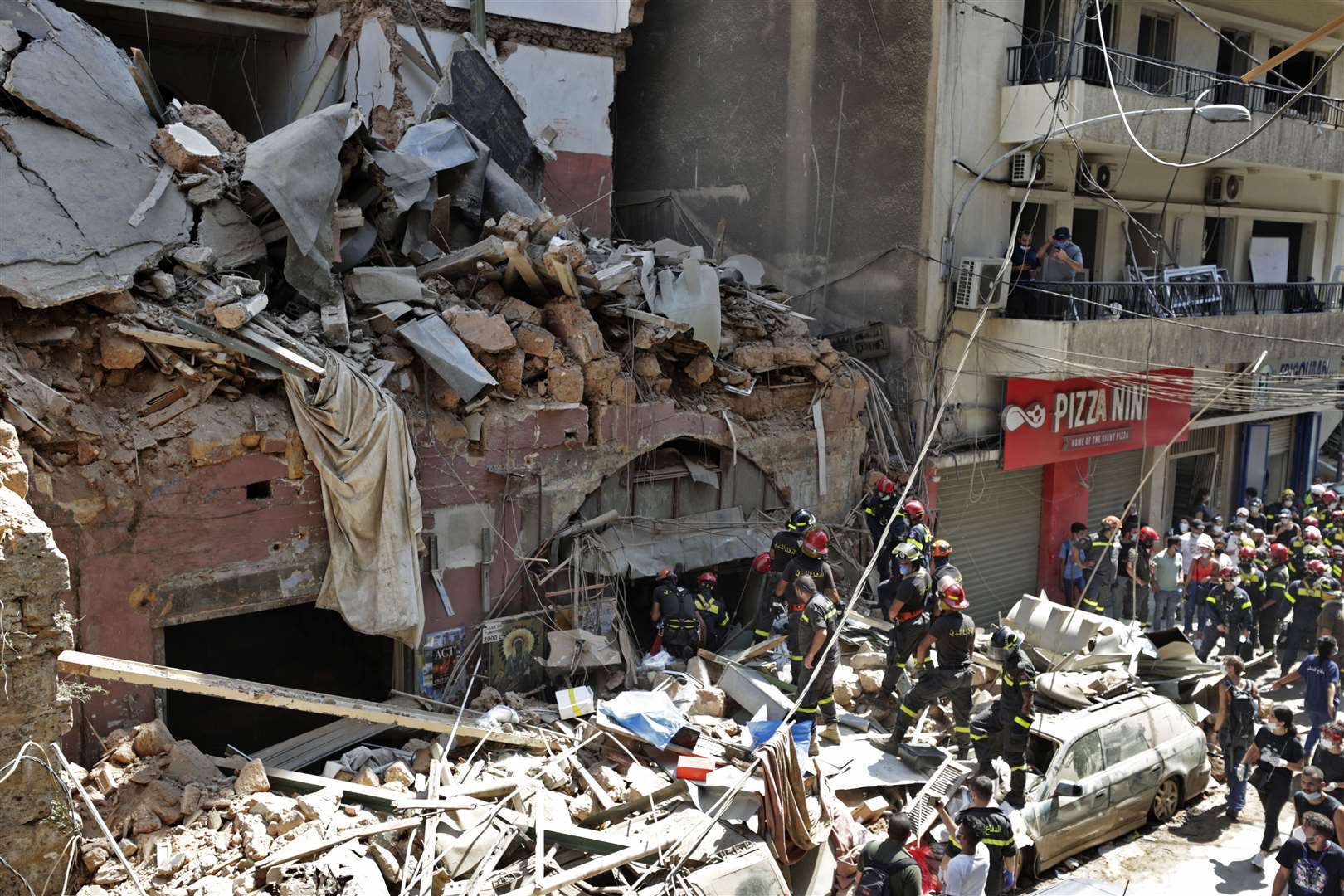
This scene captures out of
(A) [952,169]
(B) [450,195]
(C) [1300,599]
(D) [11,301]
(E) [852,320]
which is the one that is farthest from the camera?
(E) [852,320]

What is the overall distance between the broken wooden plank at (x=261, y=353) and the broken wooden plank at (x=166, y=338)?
2.6 inches

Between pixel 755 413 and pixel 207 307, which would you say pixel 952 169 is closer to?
pixel 755 413

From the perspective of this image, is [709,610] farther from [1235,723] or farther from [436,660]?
[1235,723]

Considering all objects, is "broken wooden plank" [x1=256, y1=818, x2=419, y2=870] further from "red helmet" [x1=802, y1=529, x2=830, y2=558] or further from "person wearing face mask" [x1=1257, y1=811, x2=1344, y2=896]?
"person wearing face mask" [x1=1257, y1=811, x2=1344, y2=896]

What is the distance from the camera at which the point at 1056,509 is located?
16938 millimetres

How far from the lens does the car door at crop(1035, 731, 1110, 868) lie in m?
8.96

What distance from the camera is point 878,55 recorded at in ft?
48.6

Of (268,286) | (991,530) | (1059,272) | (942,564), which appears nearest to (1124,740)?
(942,564)

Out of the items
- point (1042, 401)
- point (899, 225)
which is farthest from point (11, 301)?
point (1042, 401)

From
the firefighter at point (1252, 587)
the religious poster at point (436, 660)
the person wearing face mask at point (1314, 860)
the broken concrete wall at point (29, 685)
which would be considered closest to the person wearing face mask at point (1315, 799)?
the person wearing face mask at point (1314, 860)

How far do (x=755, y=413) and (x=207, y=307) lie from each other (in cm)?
642

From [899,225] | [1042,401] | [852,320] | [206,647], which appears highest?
[899,225]

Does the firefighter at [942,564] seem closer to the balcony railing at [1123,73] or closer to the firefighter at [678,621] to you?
the firefighter at [678,621]

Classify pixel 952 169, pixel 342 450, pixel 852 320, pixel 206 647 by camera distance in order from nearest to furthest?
pixel 342 450
pixel 206 647
pixel 952 169
pixel 852 320
